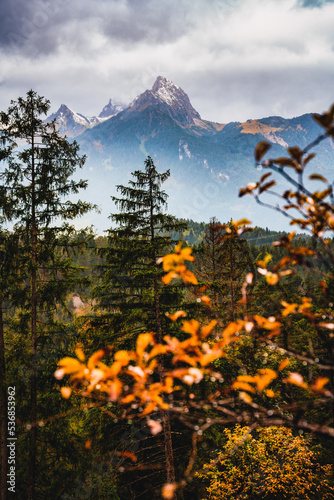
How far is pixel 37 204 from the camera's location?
7.30m

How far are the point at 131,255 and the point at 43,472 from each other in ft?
21.8

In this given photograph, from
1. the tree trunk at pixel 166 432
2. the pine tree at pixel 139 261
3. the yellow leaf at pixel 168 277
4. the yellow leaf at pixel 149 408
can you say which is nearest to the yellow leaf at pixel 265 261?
the yellow leaf at pixel 168 277

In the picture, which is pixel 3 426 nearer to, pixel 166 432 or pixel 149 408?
pixel 166 432

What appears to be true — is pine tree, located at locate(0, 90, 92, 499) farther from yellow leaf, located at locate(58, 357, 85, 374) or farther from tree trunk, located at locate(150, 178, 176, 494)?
yellow leaf, located at locate(58, 357, 85, 374)

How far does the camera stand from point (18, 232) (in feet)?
23.8

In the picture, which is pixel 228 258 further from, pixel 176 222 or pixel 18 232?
pixel 18 232

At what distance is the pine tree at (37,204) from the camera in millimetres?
7145

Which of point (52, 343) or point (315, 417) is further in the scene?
point (315, 417)

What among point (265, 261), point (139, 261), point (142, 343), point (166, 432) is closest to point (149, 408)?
point (142, 343)

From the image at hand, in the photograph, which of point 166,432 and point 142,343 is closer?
point 142,343

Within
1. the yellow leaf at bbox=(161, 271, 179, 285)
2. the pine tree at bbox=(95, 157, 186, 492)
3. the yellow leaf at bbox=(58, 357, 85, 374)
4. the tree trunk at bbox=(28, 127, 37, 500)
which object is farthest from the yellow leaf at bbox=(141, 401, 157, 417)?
the tree trunk at bbox=(28, 127, 37, 500)

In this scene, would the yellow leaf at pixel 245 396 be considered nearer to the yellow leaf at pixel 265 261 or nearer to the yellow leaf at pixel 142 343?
the yellow leaf at pixel 142 343

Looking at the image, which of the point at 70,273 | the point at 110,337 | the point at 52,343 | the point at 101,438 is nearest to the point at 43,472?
the point at 101,438

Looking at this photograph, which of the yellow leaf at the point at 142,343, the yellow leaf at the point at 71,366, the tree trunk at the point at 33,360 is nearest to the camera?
the yellow leaf at the point at 71,366
